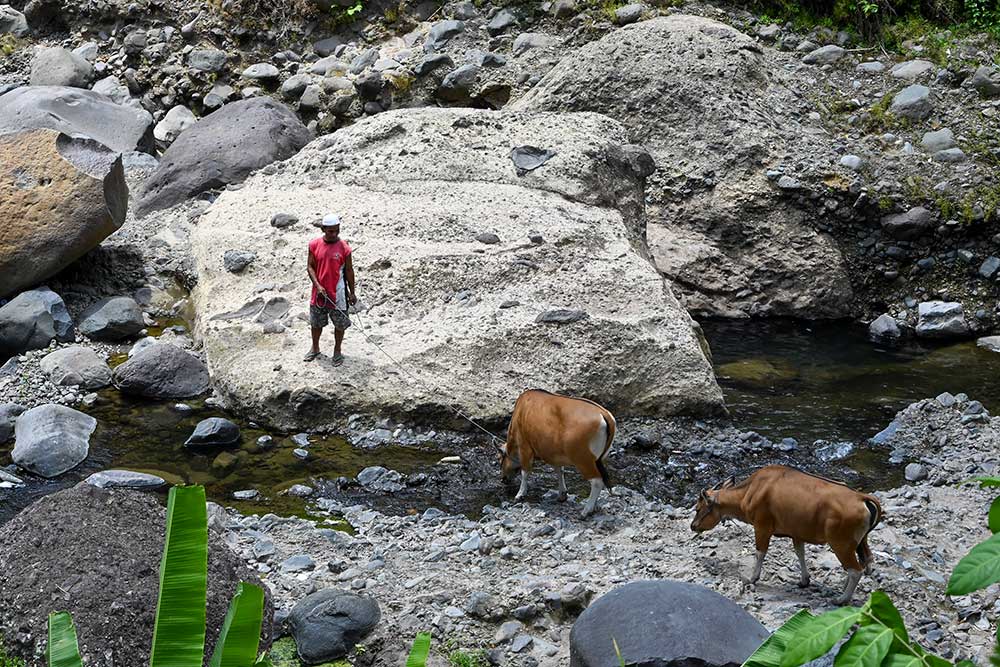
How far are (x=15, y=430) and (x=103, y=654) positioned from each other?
5.33 metres

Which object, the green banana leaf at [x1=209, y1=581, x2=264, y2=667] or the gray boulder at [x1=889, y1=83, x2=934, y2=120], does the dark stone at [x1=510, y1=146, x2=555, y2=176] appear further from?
the green banana leaf at [x1=209, y1=581, x2=264, y2=667]

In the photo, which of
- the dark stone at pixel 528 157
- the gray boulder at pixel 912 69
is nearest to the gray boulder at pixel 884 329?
the gray boulder at pixel 912 69

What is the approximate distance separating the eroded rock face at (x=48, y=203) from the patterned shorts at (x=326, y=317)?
365 cm

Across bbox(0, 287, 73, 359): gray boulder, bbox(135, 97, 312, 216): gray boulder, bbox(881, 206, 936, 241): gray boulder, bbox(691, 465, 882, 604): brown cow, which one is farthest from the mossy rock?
bbox(0, 287, 73, 359): gray boulder

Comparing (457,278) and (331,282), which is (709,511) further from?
(457,278)

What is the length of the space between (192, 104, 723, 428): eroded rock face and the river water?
0.61 m

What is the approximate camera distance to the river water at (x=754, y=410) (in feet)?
32.6

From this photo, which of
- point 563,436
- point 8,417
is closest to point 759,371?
point 563,436

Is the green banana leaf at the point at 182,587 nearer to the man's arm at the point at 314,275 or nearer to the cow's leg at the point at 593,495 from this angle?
the cow's leg at the point at 593,495

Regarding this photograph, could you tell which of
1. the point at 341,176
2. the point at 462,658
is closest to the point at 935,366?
the point at 341,176

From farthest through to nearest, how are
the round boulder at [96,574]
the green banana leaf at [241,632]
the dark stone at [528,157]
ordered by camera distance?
the dark stone at [528,157], the round boulder at [96,574], the green banana leaf at [241,632]

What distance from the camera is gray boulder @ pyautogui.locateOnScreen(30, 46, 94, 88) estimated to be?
20188 mm

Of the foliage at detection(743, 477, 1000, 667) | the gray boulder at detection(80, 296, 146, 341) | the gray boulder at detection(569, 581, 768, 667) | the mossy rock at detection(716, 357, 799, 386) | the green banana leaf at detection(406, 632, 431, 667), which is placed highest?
the foliage at detection(743, 477, 1000, 667)

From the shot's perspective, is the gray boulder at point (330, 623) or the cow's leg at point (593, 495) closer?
the gray boulder at point (330, 623)
